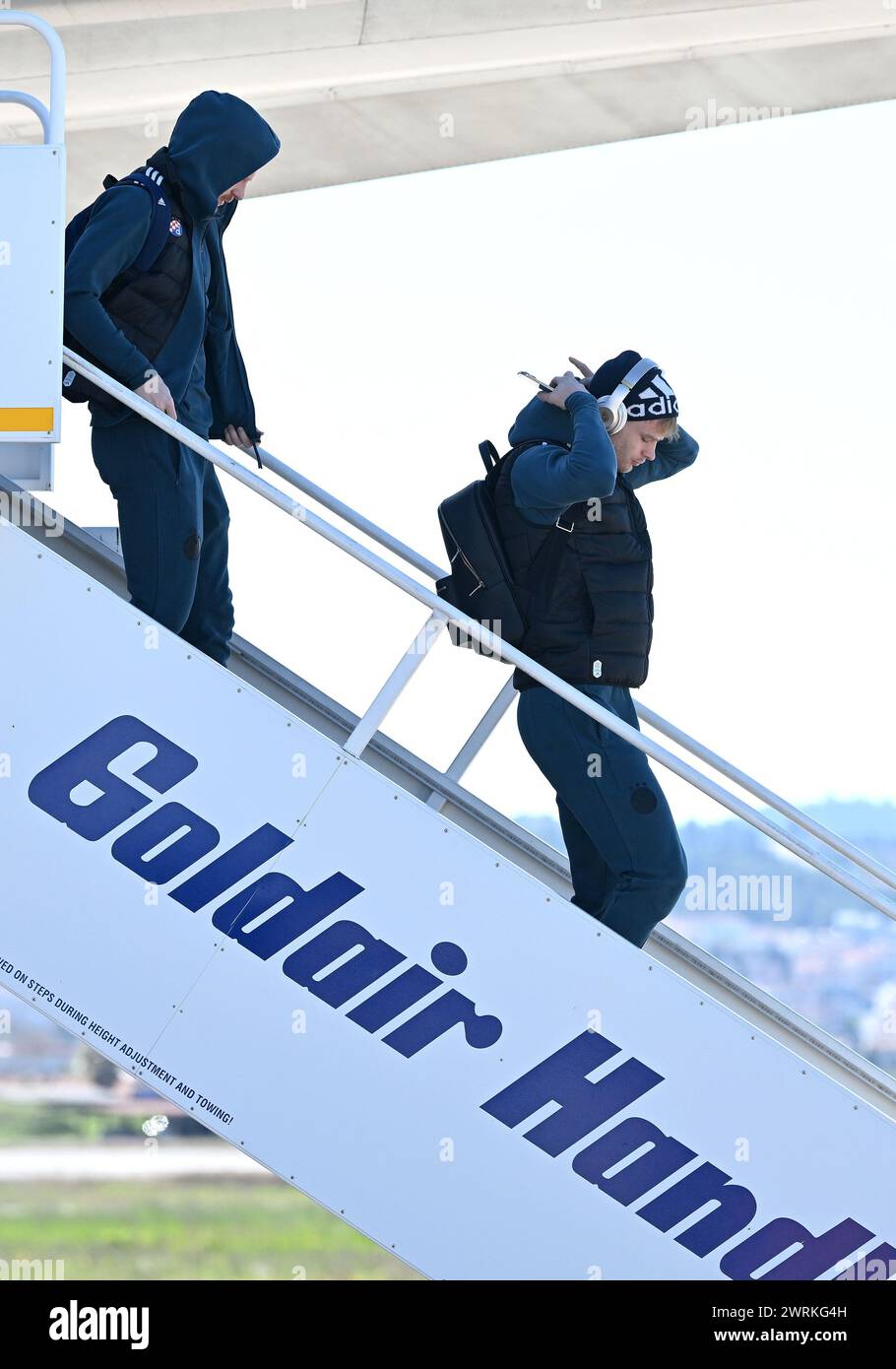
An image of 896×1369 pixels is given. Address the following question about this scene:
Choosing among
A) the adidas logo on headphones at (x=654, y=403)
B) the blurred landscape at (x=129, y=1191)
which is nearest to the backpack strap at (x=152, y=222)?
the adidas logo on headphones at (x=654, y=403)

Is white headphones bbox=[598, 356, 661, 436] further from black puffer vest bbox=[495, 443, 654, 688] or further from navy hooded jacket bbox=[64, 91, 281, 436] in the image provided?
navy hooded jacket bbox=[64, 91, 281, 436]

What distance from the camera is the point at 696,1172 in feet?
15.7

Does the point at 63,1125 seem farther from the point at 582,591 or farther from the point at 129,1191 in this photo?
the point at 582,591

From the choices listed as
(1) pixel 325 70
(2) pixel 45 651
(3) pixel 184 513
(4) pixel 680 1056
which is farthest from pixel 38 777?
(1) pixel 325 70

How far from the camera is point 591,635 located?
4.97m

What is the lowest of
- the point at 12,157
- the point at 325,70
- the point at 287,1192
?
the point at 287,1192

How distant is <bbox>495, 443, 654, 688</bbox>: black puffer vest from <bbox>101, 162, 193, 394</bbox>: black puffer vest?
3.43 feet

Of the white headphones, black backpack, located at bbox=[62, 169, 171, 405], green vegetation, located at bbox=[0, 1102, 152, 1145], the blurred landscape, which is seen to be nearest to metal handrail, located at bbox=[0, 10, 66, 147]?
black backpack, located at bbox=[62, 169, 171, 405]

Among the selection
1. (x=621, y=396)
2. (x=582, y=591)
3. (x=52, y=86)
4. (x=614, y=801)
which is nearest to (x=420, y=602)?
(x=582, y=591)

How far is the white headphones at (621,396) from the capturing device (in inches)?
197

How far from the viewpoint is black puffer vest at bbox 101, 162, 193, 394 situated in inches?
193

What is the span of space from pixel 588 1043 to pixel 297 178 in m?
12.2

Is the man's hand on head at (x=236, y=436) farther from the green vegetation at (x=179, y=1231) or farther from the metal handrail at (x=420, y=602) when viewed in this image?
the green vegetation at (x=179, y=1231)

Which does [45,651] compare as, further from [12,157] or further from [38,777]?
[12,157]
